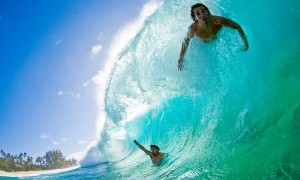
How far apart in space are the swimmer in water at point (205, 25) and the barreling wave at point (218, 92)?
13.1 inches

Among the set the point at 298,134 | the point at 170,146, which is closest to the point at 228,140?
the point at 298,134

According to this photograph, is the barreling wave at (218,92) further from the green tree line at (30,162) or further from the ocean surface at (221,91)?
the green tree line at (30,162)

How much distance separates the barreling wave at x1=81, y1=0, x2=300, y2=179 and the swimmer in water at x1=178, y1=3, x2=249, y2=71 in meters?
0.33

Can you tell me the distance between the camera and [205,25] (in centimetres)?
507

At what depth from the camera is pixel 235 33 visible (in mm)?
5707

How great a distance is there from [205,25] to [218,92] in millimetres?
1515

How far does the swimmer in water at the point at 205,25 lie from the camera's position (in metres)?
4.84

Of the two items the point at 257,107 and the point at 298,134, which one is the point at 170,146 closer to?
the point at 257,107

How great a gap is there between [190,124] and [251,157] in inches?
124

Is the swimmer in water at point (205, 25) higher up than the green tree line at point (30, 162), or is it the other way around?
the green tree line at point (30, 162)

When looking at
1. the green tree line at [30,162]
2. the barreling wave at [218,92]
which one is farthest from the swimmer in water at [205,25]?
the green tree line at [30,162]

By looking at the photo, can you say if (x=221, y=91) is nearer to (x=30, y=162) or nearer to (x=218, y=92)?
Answer: (x=218, y=92)

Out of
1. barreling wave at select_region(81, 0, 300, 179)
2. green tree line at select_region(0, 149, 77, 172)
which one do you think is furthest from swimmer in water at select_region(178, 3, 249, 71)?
green tree line at select_region(0, 149, 77, 172)

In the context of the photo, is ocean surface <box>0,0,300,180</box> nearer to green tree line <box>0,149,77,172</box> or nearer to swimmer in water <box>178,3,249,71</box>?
swimmer in water <box>178,3,249,71</box>
